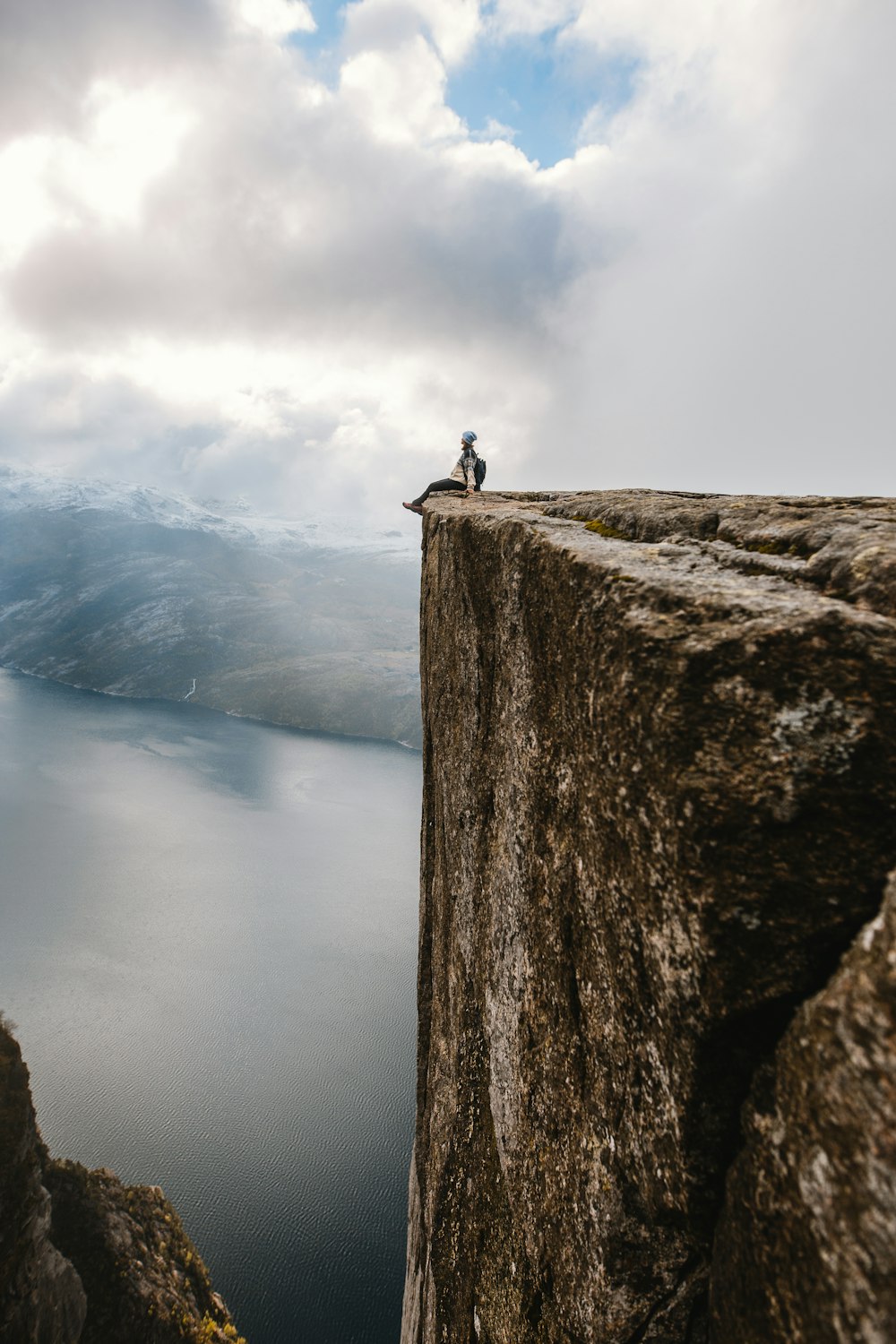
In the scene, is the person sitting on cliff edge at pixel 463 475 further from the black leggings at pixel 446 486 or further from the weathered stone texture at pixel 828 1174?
the weathered stone texture at pixel 828 1174

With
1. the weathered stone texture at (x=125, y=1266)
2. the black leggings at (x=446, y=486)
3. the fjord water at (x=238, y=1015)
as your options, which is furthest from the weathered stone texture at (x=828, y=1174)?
the fjord water at (x=238, y=1015)

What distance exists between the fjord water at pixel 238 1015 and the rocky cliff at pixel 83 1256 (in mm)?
6390

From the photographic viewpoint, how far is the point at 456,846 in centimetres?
787

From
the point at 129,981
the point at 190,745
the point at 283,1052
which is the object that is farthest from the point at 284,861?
the point at 190,745

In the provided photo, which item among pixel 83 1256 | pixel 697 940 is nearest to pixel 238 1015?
pixel 83 1256

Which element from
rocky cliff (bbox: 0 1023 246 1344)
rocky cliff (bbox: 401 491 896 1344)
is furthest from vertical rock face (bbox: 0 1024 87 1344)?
rocky cliff (bbox: 401 491 896 1344)

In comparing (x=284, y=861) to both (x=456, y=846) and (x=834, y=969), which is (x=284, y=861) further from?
(x=834, y=969)

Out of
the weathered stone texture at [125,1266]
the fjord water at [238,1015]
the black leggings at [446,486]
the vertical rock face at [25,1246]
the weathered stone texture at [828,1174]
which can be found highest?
the black leggings at [446,486]

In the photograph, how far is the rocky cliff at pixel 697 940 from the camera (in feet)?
7.47

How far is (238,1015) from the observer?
2280 inches

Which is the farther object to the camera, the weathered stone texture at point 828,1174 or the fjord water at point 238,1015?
the fjord water at point 238,1015

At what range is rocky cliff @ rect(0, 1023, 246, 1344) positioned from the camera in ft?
80.1

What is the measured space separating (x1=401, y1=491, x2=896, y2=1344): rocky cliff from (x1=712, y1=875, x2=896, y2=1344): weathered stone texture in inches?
0.4

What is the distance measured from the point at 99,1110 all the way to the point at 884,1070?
6179 centimetres
